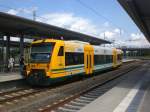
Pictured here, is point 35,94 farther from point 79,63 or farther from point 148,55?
point 148,55

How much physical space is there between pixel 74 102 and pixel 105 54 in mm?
18605

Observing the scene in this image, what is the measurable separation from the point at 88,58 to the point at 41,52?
255 inches

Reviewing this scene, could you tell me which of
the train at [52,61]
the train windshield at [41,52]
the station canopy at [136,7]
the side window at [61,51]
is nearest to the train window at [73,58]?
the train at [52,61]

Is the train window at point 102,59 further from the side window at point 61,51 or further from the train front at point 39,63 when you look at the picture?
the train front at point 39,63

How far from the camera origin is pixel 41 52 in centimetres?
1856

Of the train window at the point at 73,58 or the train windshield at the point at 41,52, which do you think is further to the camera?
the train window at the point at 73,58

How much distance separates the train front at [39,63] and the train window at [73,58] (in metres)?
1.66

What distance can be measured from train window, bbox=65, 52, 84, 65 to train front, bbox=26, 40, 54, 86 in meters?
1.66

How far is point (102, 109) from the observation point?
10664 mm

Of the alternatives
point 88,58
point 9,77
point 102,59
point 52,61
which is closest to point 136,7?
point 88,58

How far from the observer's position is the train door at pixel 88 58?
23.6m

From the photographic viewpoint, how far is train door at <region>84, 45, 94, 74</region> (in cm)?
2361

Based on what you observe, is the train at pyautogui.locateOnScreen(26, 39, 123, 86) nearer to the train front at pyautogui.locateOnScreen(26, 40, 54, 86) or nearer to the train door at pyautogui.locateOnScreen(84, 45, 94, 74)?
the train front at pyautogui.locateOnScreen(26, 40, 54, 86)

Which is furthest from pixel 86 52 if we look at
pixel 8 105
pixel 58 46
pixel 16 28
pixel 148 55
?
pixel 148 55
